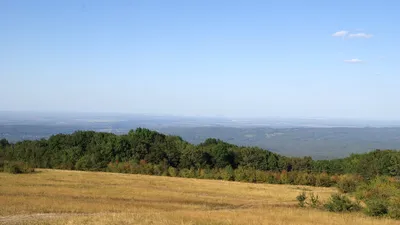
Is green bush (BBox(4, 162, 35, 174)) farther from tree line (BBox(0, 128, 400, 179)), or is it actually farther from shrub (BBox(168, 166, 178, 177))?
shrub (BBox(168, 166, 178, 177))

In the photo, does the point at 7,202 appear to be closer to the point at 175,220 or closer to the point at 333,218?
the point at 175,220

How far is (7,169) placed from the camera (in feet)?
160

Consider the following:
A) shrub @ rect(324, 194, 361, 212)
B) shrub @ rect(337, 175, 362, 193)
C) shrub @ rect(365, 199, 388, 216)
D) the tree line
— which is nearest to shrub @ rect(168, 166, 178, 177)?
the tree line

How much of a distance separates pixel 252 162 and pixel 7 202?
5822cm

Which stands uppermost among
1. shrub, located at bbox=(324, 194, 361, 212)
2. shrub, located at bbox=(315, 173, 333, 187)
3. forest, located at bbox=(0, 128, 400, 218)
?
shrub, located at bbox=(324, 194, 361, 212)

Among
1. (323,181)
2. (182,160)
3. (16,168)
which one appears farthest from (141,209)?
(182,160)

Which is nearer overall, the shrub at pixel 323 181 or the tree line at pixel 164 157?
the shrub at pixel 323 181

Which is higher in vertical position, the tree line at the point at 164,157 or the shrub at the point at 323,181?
the tree line at the point at 164,157

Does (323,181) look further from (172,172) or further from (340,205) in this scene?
(340,205)

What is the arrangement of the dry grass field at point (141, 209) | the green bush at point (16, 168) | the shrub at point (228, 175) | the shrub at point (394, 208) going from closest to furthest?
the dry grass field at point (141, 209) < the shrub at point (394, 208) < the green bush at point (16, 168) < the shrub at point (228, 175)

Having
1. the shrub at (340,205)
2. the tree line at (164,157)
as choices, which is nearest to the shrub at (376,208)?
the shrub at (340,205)

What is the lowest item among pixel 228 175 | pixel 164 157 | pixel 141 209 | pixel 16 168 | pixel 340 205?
pixel 228 175

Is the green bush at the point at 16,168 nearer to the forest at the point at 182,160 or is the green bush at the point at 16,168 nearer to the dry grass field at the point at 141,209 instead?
the forest at the point at 182,160

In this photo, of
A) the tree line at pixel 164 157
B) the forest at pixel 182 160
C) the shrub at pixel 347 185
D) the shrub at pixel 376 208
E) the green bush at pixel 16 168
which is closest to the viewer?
the shrub at pixel 376 208
